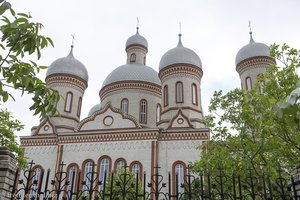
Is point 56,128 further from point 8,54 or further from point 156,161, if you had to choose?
point 8,54

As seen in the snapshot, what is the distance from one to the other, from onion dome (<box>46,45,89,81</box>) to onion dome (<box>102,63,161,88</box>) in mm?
2435

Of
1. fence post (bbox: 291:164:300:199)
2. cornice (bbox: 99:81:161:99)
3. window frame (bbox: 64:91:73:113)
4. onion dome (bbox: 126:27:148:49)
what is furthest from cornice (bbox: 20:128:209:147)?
fence post (bbox: 291:164:300:199)

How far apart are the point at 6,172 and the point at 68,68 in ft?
78.3

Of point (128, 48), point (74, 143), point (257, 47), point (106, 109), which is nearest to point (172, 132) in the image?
point (106, 109)

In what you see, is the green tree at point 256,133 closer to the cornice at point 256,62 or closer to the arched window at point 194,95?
the arched window at point 194,95

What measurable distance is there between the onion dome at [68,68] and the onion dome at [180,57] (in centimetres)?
733

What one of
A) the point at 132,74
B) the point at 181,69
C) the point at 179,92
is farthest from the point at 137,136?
the point at 132,74

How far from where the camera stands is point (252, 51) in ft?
92.3

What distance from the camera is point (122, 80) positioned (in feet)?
95.8

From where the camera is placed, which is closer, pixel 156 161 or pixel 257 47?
pixel 156 161

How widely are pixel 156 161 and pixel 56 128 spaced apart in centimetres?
918

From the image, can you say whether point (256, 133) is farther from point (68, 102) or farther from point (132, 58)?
point (132, 58)

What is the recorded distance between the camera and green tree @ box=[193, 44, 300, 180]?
33.3ft

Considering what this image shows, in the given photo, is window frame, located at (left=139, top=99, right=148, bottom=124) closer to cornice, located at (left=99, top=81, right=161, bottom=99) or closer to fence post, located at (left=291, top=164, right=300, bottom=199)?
cornice, located at (left=99, top=81, right=161, bottom=99)
